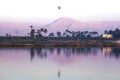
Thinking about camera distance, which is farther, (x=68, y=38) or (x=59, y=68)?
(x=68, y=38)

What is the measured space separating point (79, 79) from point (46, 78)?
205cm

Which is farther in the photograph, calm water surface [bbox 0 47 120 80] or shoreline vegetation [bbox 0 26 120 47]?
shoreline vegetation [bbox 0 26 120 47]

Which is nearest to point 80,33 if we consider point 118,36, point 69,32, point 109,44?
point 69,32

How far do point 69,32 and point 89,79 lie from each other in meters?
112

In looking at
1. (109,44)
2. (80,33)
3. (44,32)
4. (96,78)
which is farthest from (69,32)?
(96,78)

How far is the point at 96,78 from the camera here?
20.3 metres

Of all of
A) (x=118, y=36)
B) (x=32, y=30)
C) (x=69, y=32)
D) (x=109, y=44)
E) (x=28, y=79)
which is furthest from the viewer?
(x=69, y=32)

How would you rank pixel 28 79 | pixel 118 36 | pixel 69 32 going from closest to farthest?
pixel 28 79
pixel 118 36
pixel 69 32

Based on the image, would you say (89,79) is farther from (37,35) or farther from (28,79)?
(37,35)

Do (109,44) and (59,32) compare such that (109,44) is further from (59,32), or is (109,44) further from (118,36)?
(59,32)

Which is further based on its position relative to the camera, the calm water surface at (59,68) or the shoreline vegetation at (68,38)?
the shoreline vegetation at (68,38)

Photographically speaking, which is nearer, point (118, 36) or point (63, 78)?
point (63, 78)

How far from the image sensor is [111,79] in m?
19.9

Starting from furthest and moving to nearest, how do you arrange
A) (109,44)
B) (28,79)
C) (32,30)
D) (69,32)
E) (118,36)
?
(69,32) < (118,36) < (32,30) < (109,44) < (28,79)
